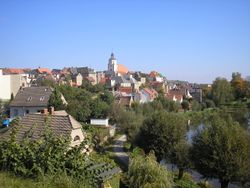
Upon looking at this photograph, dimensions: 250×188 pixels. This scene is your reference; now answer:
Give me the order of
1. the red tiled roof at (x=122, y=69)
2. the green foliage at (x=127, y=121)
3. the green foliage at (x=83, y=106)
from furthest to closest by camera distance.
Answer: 1. the red tiled roof at (x=122, y=69)
2. the green foliage at (x=83, y=106)
3. the green foliage at (x=127, y=121)

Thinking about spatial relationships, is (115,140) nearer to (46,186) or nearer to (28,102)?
(28,102)

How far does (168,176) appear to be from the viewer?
19000mm

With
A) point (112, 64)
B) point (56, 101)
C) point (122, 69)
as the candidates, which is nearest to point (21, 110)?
point (56, 101)

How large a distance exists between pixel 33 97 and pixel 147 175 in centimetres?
3657

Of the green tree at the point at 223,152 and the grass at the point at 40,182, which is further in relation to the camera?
the green tree at the point at 223,152

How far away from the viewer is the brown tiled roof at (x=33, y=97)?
50.4 meters

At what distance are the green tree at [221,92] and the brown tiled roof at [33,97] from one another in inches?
2040

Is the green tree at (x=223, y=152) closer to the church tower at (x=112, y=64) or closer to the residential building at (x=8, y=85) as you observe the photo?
the residential building at (x=8, y=85)

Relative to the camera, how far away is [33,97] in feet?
168

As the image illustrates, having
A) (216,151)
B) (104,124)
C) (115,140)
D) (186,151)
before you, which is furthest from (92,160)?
(104,124)

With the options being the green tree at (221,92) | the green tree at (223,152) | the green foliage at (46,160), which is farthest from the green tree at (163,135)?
the green tree at (221,92)

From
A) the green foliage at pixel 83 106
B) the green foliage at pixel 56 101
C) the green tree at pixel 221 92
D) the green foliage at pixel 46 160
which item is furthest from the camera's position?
the green tree at pixel 221 92

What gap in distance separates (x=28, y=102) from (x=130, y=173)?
1396 inches

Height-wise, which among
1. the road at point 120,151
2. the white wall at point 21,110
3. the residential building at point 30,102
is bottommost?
the road at point 120,151
